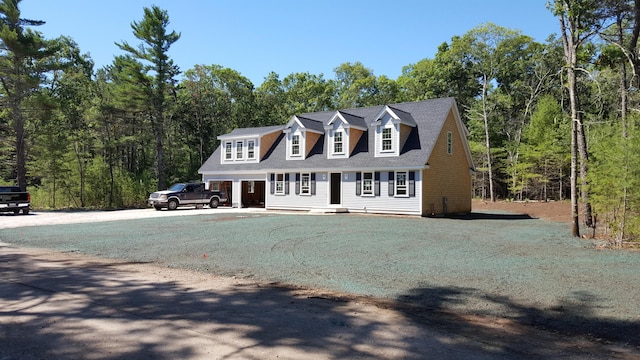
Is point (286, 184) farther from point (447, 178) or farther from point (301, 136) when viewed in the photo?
point (447, 178)

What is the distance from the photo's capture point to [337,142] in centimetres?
2445

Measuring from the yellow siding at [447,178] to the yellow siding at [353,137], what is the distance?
482cm

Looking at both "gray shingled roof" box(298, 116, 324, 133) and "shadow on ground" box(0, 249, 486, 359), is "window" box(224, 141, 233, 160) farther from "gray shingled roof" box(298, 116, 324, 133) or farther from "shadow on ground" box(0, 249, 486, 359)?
"shadow on ground" box(0, 249, 486, 359)

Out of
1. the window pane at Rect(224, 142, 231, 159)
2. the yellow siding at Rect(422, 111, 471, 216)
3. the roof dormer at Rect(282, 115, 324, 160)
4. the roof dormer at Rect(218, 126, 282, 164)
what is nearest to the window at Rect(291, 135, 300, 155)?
the roof dormer at Rect(282, 115, 324, 160)

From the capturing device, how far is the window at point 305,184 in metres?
24.8

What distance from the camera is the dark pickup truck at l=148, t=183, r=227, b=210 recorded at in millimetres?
25969

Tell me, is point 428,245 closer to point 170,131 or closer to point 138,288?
point 138,288

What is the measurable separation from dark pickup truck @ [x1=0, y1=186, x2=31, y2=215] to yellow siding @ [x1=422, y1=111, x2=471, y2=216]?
2238cm

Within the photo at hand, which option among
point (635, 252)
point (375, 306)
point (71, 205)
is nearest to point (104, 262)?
point (375, 306)

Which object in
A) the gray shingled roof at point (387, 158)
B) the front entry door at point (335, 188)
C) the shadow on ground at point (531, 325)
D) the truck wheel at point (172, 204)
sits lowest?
the shadow on ground at point (531, 325)

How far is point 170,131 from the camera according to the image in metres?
46.3

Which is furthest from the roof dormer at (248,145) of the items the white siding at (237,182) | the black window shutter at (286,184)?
the black window shutter at (286,184)

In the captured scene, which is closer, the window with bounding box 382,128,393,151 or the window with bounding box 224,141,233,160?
the window with bounding box 382,128,393,151

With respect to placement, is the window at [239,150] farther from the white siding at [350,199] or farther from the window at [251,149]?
the white siding at [350,199]
